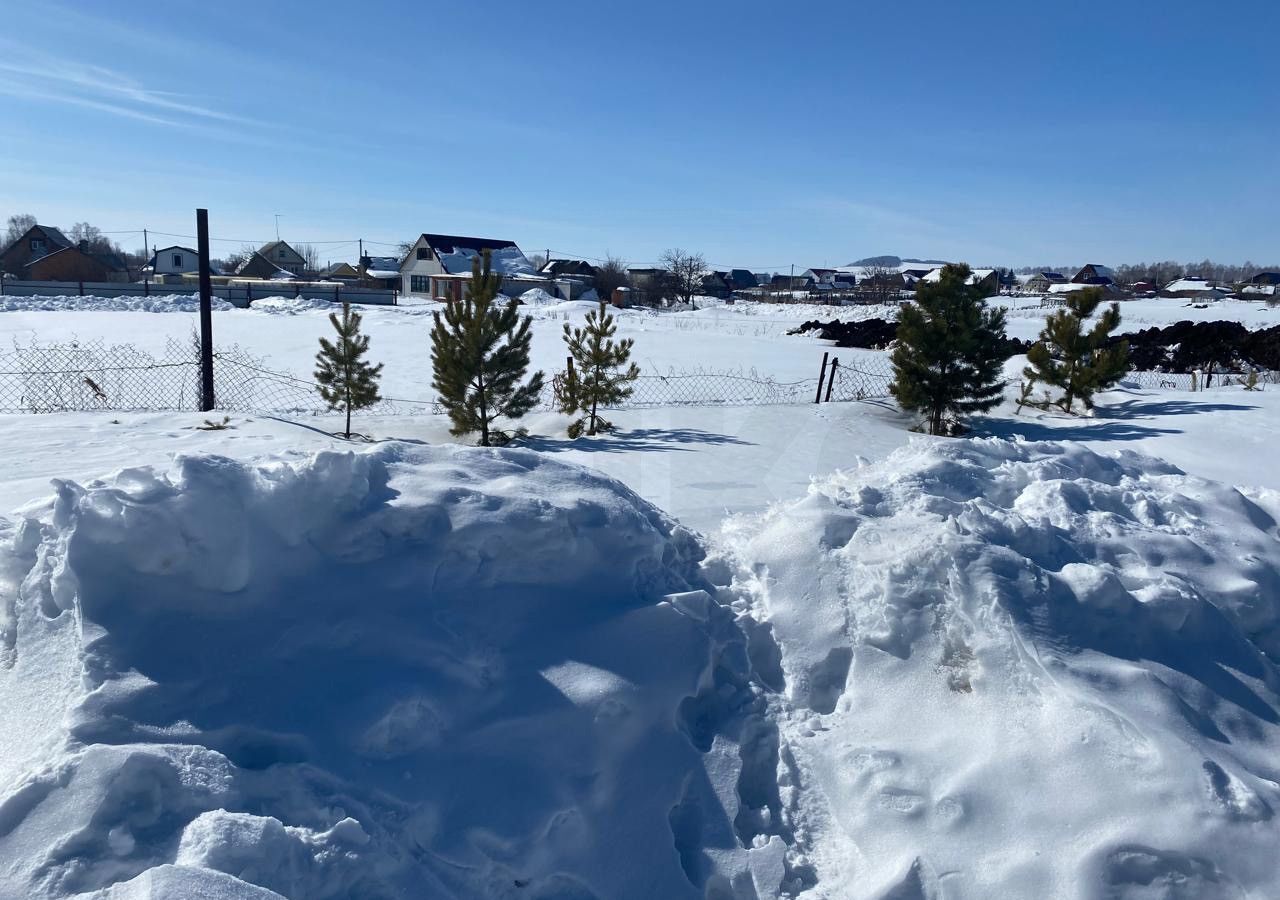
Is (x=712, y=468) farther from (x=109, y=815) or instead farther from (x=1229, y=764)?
(x=109, y=815)

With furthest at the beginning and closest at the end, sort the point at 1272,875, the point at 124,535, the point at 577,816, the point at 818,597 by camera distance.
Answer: the point at 818,597, the point at 124,535, the point at 577,816, the point at 1272,875

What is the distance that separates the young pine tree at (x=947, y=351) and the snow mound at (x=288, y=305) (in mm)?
25535

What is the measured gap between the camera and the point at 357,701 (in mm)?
3246

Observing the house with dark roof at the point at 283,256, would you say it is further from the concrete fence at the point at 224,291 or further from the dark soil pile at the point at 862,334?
the dark soil pile at the point at 862,334

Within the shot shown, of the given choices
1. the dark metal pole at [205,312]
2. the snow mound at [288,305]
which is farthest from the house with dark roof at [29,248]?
the dark metal pole at [205,312]

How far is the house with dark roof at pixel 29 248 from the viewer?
50844 millimetres

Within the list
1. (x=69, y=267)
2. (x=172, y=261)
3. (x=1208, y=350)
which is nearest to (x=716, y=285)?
(x=172, y=261)

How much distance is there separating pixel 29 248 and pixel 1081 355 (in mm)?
59760

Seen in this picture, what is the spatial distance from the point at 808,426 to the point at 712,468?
3.96 meters

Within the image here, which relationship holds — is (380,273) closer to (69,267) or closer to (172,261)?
(172,261)

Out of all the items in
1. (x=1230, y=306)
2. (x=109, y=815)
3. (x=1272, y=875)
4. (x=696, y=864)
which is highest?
(x=1230, y=306)

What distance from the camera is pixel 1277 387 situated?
56.9ft

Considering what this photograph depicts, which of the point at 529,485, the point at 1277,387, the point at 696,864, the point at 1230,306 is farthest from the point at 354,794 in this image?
the point at 1230,306

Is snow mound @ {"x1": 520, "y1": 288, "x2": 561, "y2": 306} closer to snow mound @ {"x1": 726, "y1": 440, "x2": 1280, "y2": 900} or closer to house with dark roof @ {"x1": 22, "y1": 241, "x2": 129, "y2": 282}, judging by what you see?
house with dark roof @ {"x1": 22, "y1": 241, "x2": 129, "y2": 282}
